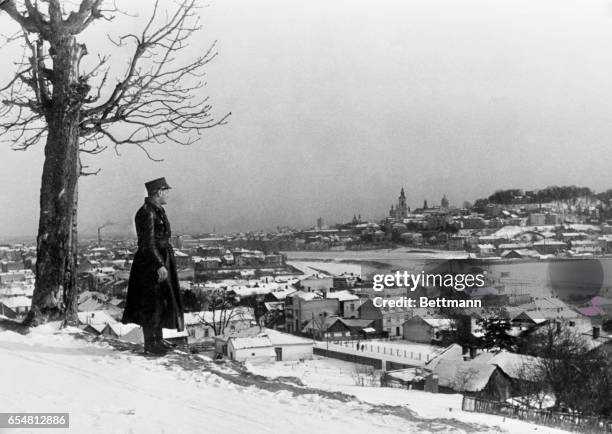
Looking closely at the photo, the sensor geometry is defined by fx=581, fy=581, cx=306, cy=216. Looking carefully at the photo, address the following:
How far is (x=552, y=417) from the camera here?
1385 centimetres

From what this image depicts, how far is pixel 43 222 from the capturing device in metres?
7.38

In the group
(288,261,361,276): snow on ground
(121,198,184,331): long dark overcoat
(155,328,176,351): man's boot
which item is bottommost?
(288,261,361,276): snow on ground

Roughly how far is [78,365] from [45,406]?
1.32 meters

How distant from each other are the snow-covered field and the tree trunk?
1201mm

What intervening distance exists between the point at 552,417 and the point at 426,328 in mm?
24554

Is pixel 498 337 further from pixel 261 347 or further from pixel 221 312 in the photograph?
pixel 221 312

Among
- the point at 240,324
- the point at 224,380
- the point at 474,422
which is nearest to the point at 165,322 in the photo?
the point at 224,380

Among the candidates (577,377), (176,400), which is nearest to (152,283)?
(176,400)

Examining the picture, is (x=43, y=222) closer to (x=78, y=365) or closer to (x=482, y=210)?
(x=78, y=365)

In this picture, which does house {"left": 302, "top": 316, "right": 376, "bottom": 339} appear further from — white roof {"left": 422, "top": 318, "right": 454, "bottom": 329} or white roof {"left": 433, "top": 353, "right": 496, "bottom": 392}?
white roof {"left": 433, "top": 353, "right": 496, "bottom": 392}

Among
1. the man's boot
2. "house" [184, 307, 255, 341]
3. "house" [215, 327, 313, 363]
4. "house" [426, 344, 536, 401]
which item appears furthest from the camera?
"house" [184, 307, 255, 341]

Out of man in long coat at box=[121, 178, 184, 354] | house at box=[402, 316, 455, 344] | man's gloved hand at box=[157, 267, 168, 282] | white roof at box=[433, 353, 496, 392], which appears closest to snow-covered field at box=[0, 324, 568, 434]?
man in long coat at box=[121, 178, 184, 354]

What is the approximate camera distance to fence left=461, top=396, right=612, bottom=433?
12.6m

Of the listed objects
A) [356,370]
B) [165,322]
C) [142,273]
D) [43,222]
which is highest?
[43,222]
